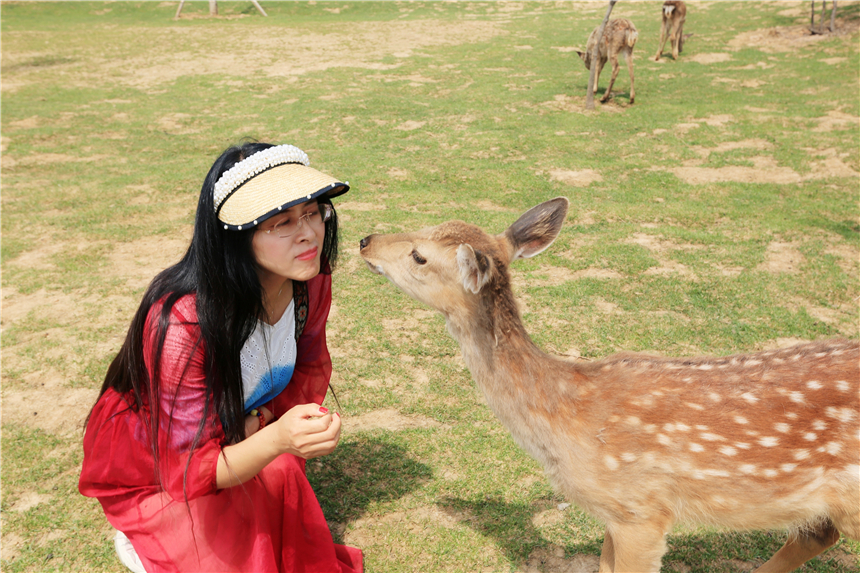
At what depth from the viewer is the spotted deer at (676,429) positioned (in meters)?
2.29

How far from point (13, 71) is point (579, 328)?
15619 mm

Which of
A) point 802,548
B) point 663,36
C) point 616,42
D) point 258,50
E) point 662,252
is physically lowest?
point 802,548

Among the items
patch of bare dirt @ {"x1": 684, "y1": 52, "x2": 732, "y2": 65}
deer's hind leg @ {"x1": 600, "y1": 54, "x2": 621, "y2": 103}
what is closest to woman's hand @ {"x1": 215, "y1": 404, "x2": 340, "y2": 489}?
deer's hind leg @ {"x1": 600, "y1": 54, "x2": 621, "y2": 103}

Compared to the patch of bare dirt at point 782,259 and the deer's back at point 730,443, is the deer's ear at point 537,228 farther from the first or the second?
the patch of bare dirt at point 782,259

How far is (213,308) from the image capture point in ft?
7.50

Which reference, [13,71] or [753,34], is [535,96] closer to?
[753,34]

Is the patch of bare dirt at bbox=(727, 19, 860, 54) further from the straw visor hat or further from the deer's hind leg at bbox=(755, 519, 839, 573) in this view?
the straw visor hat

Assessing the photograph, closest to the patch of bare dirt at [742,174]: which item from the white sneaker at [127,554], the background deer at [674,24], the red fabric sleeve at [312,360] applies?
the red fabric sleeve at [312,360]

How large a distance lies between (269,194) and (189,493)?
1.11 m

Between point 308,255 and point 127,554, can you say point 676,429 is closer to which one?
point 308,255

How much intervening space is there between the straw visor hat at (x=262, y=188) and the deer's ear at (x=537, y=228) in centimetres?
94

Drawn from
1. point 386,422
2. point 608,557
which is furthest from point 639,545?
point 386,422

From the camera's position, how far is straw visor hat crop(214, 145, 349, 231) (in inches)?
85.4

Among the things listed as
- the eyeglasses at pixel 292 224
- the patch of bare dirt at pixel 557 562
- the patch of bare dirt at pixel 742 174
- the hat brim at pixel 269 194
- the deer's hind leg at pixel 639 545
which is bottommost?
the patch of bare dirt at pixel 557 562
